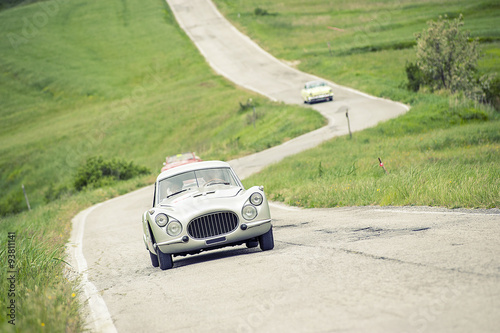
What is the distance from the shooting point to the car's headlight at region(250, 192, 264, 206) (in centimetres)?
814

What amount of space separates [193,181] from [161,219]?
5.34 ft

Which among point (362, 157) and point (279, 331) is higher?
point (279, 331)

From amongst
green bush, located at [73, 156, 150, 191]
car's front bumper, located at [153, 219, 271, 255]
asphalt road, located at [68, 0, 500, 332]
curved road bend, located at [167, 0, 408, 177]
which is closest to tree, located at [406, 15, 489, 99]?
curved road bend, located at [167, 0, 408, 177]

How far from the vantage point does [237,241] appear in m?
7.96

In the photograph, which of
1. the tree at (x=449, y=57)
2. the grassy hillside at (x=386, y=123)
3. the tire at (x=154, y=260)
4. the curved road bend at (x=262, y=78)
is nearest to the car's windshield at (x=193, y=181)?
the tire at (x=154, y=260)

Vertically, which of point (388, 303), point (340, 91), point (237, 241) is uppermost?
point (388, 303)

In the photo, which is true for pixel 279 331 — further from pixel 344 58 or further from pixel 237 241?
pixel 344 58

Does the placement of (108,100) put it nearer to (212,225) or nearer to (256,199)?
(256,199)

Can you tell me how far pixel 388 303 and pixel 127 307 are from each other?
2.92 metres

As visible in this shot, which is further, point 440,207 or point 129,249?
point 129,249

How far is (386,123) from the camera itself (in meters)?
29.9

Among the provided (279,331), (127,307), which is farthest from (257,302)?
(127,307)

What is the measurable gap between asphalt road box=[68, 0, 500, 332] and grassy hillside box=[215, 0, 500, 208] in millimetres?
1221

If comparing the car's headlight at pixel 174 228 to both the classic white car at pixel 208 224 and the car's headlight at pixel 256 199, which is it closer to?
the classic white car at pixel 208 224
